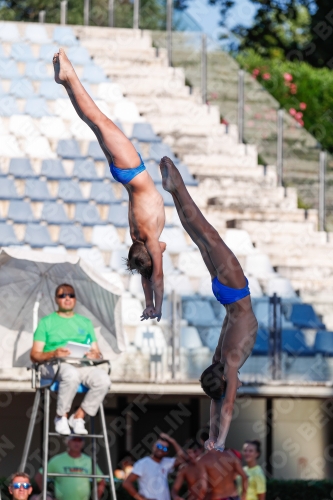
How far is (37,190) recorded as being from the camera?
15.1 metres

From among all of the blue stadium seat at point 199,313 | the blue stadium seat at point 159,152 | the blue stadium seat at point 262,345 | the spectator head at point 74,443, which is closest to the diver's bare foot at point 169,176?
the spectator head at point 74,443

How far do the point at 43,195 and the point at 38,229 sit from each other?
75 cm

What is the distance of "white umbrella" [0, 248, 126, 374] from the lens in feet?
34.1

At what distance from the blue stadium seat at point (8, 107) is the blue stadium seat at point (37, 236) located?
105 inches

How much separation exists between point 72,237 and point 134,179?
25.9 ft

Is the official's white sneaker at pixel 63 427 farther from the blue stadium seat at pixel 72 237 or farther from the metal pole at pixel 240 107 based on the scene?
the metal pole at pixel 240 107

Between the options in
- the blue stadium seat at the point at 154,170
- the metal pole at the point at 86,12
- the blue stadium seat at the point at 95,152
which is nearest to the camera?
the blue stadium seat at the point at 154,170

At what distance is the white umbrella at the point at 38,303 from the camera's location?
10391 millimetres

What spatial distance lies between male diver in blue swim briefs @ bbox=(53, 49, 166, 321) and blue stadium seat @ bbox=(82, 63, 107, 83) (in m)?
11.2

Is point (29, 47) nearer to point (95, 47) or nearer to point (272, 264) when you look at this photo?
point (95, 47)

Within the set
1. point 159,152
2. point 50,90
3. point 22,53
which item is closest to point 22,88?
point 50,90

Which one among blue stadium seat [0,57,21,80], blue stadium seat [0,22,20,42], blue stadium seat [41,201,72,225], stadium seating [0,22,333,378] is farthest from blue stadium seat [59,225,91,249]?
blue stadium seat [0,22,20,42]

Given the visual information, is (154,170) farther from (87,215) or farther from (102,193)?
(87,215)

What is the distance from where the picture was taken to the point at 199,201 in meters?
15.6
